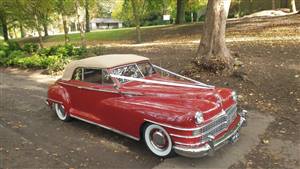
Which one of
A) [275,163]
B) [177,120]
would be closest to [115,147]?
[177,120]

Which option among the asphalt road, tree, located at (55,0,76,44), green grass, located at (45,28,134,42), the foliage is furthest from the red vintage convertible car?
green grass, located at (45,28,134,42)

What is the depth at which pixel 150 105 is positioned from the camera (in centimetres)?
541

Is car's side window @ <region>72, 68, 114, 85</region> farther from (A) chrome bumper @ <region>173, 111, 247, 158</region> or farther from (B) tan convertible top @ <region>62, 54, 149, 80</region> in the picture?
(A) chrome bumper @ <region>173, 111, 247, 158</region>

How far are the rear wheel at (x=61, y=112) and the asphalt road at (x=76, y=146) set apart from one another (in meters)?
0.14

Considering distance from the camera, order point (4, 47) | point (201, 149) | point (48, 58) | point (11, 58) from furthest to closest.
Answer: point (4, 47), point (11, 58), point (48, 58), point (201, 149)

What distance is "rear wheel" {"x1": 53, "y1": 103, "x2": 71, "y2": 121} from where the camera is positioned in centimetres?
754

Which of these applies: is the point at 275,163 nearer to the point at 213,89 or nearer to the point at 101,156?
the point at 213,89

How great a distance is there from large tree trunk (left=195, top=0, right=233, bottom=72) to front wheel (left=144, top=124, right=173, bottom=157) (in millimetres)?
4769

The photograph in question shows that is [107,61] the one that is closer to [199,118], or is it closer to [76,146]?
[76,146]

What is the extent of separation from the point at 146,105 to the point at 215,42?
519cm

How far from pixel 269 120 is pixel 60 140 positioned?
453cm

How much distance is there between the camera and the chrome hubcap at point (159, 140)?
528 centimetres

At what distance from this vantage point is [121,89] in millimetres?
6023

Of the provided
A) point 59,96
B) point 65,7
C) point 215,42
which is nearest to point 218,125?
point 59,96
